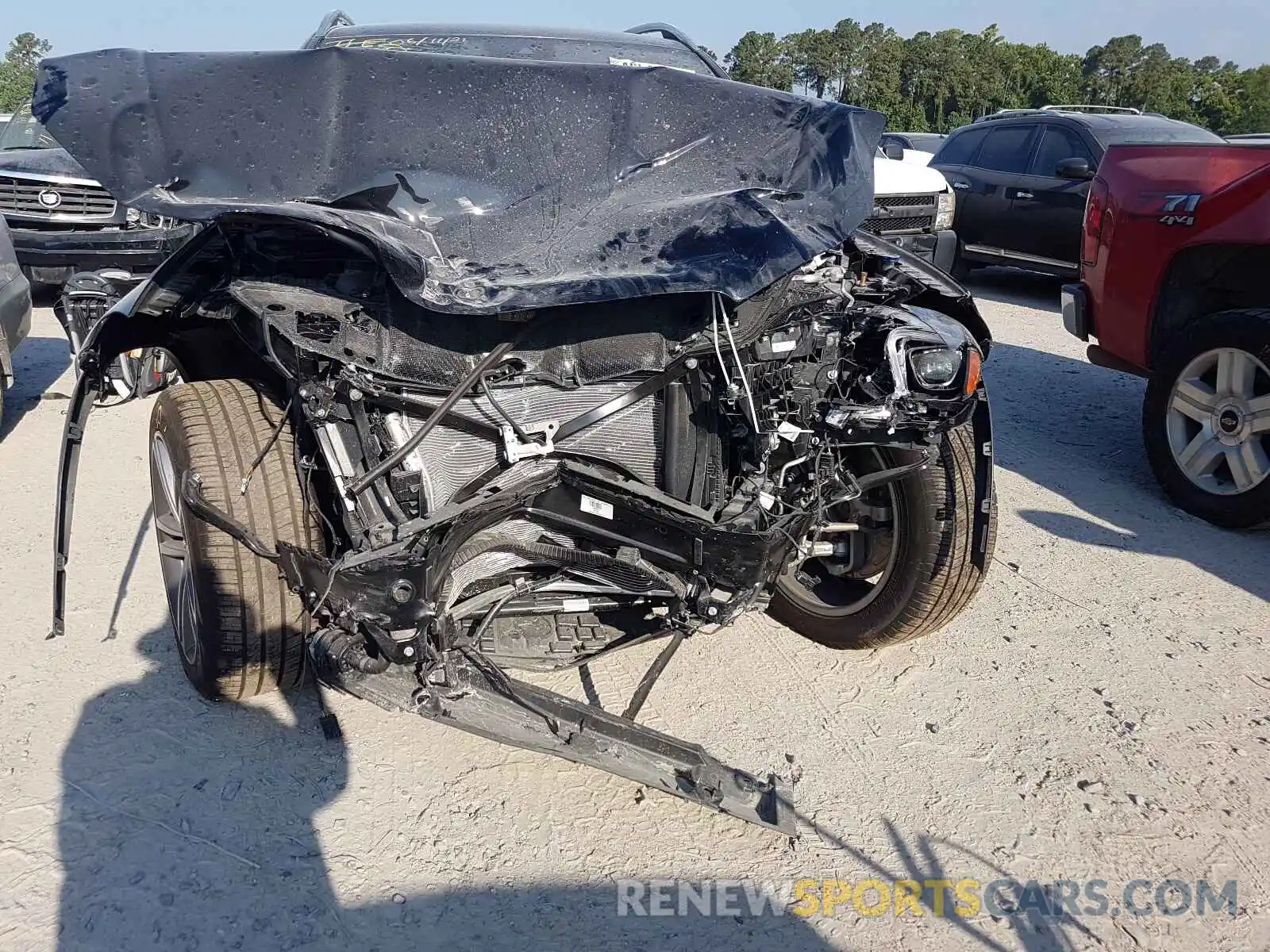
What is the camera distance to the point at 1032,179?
9.11 meters

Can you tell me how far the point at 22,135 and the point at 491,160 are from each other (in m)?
10.4

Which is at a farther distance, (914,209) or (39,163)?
(39,163)

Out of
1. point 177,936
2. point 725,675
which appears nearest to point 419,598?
point 177,936

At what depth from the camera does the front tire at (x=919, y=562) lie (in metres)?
3.04

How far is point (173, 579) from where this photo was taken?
3154mm

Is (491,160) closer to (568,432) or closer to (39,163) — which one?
(568,432)

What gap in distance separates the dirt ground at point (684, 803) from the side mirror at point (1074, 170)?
4.99 meters

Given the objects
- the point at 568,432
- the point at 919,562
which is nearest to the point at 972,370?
the point at 919,562

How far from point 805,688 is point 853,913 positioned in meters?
0.95

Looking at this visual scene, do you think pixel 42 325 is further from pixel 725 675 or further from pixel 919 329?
pixel 919 329

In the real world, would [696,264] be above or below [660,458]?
above

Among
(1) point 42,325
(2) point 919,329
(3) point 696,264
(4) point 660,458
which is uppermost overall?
(3) point 696,264

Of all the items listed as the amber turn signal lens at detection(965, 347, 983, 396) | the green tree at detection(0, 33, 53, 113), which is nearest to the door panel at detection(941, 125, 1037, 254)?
the amber turn signal lens at detection(965, 347, 983, 396)

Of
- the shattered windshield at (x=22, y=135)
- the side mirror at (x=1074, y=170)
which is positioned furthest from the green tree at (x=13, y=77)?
the side mirror at (x=1074, y=170)
